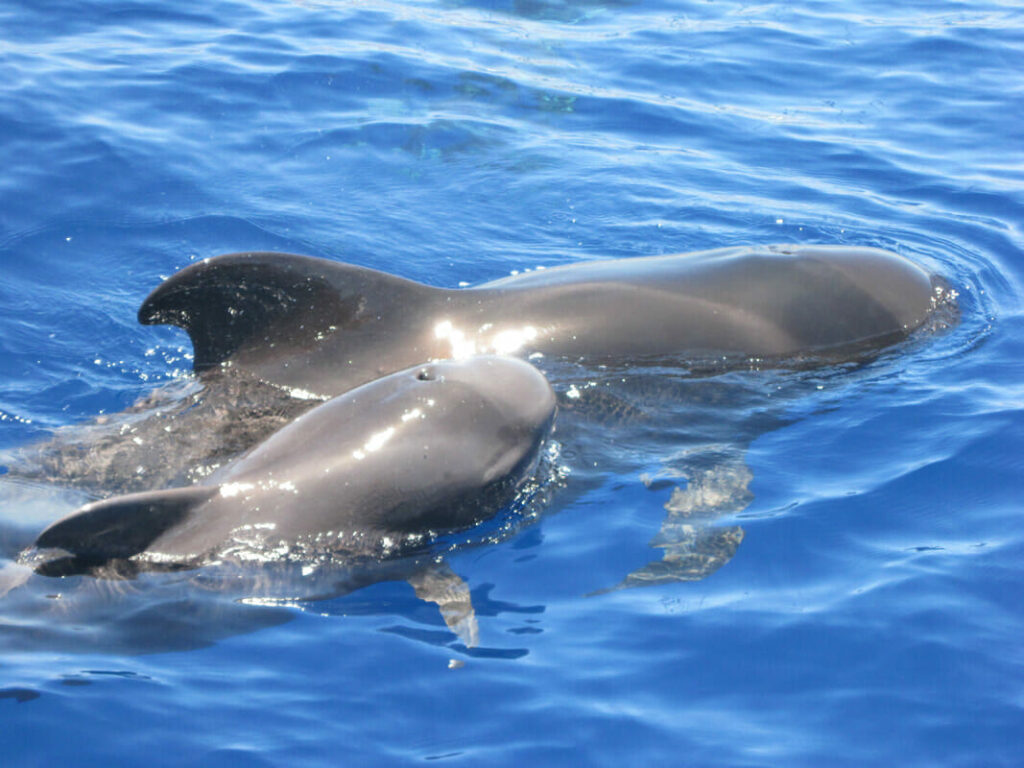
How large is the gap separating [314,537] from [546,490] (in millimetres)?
1651

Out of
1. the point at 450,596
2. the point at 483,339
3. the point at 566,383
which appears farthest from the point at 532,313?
the point at 450,596

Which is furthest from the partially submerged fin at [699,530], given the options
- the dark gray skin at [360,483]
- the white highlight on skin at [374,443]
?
the white highlight on skin at [374,443]

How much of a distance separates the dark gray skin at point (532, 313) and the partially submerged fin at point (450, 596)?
184 centimetres

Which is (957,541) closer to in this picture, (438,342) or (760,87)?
(438,342)

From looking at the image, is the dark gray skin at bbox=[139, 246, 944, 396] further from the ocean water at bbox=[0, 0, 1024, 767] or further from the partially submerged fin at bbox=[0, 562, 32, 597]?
the partially submerged fin at bbox=[0, 562, 32, 597]

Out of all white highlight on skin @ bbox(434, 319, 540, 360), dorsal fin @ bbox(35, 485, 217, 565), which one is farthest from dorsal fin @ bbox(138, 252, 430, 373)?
dorsal fin @ bbox(35, 485, 217, 565)

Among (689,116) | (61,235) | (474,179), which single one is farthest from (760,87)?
(61,235)

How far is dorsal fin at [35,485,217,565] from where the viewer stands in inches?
235

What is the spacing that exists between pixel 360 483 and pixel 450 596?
2.69 ft

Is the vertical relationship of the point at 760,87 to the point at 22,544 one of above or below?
above

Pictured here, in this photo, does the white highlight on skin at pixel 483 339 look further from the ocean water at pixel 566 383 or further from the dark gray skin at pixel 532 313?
the ocean water at pixel 566 383

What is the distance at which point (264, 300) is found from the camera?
7980 mm

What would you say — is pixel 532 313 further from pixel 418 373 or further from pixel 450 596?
pixel 450 596

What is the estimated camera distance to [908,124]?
16.2 meters
